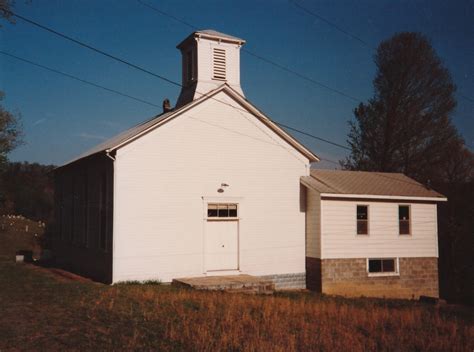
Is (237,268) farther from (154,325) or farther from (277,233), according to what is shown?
(154,325)

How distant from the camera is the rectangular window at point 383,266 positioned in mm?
22719

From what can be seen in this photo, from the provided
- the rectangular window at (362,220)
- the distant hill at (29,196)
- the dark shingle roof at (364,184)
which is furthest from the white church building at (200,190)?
the distant hill at (29,196)

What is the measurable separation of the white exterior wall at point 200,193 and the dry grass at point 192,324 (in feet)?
6.85

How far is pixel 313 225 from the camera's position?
21453mm

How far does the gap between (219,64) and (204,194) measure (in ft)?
20.5

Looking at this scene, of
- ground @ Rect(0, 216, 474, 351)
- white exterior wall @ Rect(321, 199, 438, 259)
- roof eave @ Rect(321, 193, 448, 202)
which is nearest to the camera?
ground @ Rect(0, 216, 474, 351)

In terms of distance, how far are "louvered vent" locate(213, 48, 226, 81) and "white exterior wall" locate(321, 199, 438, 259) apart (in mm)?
6932

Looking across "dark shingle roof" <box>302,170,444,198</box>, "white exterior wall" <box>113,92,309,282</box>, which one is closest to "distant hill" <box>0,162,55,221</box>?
"dark shingle roof" <box>302,170,444,198</box>

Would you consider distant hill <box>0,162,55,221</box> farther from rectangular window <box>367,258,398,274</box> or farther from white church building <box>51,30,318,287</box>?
rectangular window <box>367,258,398,274</box>

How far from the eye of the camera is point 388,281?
74.2 ft

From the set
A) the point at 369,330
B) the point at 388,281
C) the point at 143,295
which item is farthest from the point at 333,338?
the point at 388,281

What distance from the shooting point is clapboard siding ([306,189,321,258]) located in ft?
69.5

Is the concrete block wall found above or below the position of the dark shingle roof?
below

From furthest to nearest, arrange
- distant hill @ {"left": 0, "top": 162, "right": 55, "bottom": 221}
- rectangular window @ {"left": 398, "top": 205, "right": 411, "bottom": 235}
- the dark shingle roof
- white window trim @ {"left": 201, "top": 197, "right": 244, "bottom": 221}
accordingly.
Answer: distant hill @ {"left": 0, "top": 162, "right": 55, "bottom": 221}
rectangular window @ {"left": 398, "top": 205, "right": 411, "bottom": 235}
the dark shingle roof
white window trim @ {"left": 201, "top": 197, "right": 244, "bottom": 221}
